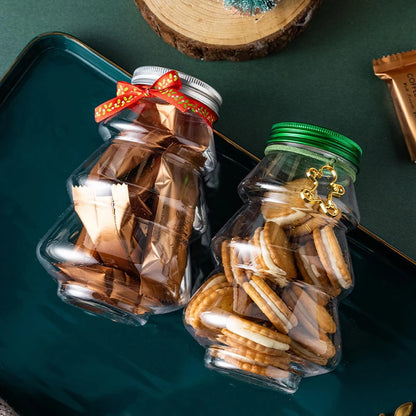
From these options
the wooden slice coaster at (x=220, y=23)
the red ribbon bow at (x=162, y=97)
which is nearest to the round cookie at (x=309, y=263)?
the red ribbon bow at (x=162, y=97)

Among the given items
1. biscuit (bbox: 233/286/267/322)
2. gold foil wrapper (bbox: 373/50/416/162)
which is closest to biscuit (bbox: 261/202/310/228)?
biscuit (bbox: 233/286/267/322)

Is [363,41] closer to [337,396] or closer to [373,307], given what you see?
[373,307]

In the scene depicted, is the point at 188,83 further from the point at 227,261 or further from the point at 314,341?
the point at 314,341

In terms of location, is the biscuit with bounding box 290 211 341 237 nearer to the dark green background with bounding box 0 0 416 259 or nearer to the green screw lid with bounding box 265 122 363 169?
the green screw lid with bounding box 265 122 363 169

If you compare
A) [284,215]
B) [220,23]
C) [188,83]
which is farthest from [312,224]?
[220,23]

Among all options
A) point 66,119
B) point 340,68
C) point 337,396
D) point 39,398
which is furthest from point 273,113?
point 39,398
